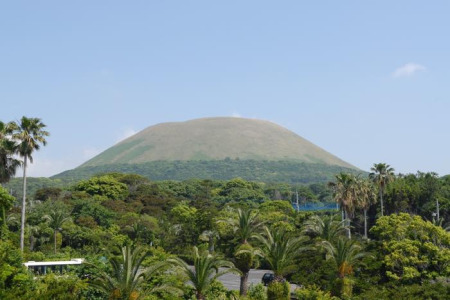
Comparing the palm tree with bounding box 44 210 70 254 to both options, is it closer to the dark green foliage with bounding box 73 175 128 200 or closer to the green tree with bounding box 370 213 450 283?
the green tree with bounding box 370 213 450 283

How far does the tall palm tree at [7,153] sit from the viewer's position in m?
62.6

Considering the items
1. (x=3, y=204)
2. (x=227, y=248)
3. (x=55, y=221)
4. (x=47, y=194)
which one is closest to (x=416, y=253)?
(x=3, y=204)

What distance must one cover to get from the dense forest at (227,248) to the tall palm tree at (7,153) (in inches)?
4.9

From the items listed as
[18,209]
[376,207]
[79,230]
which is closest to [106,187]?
[18,209]

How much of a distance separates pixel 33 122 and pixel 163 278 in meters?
28.6

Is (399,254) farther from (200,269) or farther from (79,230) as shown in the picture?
(79,230)

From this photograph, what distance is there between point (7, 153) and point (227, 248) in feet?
114

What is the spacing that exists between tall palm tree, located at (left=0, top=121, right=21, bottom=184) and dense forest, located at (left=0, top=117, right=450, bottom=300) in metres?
0.12

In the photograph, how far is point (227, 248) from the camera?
282 feet

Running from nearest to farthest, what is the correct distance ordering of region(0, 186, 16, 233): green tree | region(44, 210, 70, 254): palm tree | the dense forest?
the dense forest, region(0, 186, 16, 233): green tree, region(44, 210, 70, 254): palm tree

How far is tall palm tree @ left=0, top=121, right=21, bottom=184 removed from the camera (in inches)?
2464

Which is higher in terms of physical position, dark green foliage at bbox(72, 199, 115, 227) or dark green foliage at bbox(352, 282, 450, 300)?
dark green foliage at bbox(72, 199, 115, 227)

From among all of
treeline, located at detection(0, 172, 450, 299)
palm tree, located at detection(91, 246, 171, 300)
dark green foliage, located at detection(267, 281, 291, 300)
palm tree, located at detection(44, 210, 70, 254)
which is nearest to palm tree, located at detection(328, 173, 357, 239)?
treeline, located at detection(0, 172, 450, 299)

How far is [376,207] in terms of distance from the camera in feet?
380
